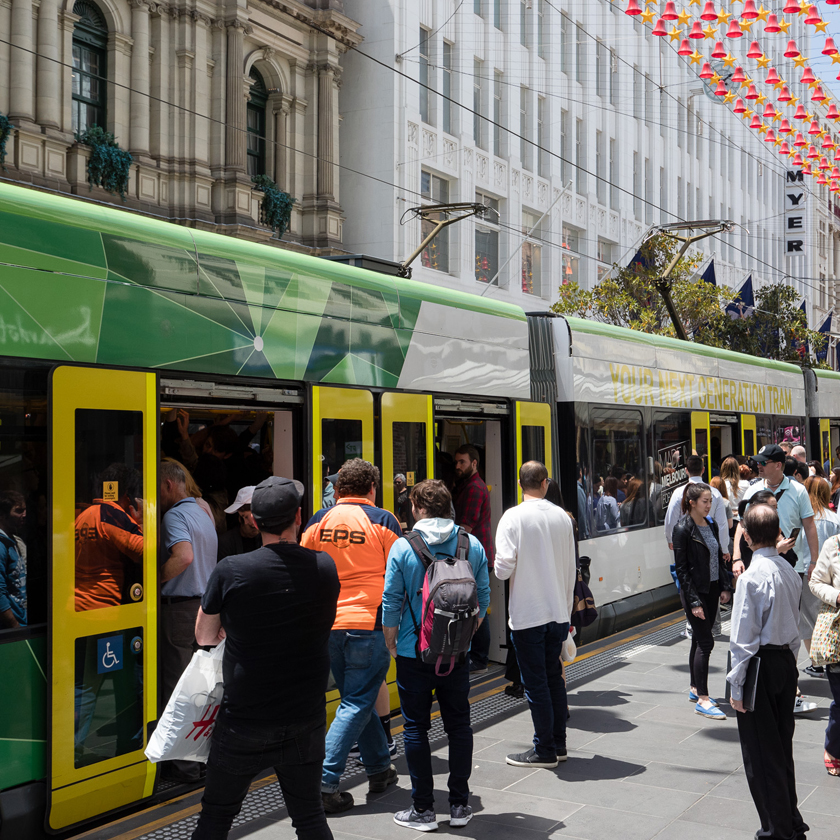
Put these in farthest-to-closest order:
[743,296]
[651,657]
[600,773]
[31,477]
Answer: [743,296] < [651,657] < [600,773] < [31,477]

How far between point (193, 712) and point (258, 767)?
433 mm

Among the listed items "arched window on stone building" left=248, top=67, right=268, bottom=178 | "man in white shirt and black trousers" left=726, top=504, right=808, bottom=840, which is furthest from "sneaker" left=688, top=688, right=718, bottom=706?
"arched window on stone building" left=248, top=67, right=268, bottom=178

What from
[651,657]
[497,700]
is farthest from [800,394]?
[497,700]

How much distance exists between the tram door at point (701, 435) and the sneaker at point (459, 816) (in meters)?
8.06

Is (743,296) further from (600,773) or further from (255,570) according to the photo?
(255,570)

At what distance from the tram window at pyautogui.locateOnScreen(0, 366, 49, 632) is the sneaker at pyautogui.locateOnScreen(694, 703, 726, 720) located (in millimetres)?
4792

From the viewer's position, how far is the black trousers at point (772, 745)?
4715mm

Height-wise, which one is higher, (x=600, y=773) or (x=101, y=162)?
(x=101, y=162)

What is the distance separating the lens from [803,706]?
25.0ft

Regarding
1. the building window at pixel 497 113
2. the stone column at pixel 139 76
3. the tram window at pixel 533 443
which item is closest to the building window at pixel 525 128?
the building window at pixel 497 113

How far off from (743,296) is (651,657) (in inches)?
1168

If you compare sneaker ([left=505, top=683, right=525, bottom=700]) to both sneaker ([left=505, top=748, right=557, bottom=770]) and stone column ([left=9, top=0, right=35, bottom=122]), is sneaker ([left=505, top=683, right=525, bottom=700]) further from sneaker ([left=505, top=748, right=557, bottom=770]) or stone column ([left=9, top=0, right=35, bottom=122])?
stone column ([left=9, top=0, right=35, bottom=122])

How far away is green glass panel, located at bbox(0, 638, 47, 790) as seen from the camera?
174 inches

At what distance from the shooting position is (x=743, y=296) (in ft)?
121
